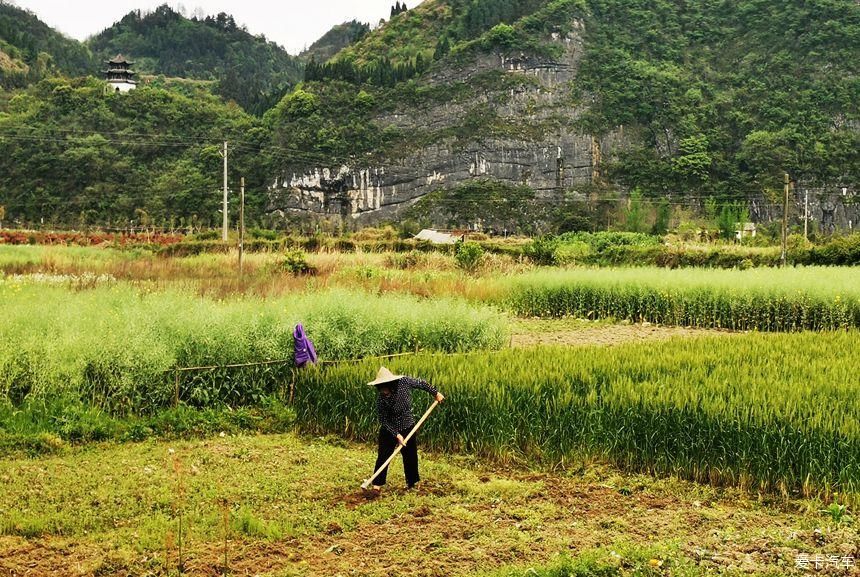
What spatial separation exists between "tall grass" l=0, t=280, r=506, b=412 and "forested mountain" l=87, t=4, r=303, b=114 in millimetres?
135433

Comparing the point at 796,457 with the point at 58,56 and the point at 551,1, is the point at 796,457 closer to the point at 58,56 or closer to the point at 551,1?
the point at 551,1

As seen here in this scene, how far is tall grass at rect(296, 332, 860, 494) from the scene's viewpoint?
7.57 metres

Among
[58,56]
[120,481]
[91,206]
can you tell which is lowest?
[120,481]

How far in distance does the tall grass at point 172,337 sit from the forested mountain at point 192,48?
13543cm

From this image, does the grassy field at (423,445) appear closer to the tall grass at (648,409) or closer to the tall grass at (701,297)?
the tall grass at (648,409)

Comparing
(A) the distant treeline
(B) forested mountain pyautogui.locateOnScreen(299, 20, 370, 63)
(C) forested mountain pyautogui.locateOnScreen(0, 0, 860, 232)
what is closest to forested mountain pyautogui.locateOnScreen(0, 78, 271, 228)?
(C) forested mountain pyautogui.locateOnScreen(0, 0, 860, 232)

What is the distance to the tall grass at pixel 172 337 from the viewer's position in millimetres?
10398

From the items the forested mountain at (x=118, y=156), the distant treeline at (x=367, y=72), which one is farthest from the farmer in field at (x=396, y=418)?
the distant treeline at (x=367, y=72)

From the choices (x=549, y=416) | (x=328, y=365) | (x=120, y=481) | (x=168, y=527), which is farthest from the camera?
(x=328, y=365)

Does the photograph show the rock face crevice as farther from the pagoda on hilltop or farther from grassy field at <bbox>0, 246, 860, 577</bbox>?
grassy field at <bbox>0, 246, 860, 577</bbox>

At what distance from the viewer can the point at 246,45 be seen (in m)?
159

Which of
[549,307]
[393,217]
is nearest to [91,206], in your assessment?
[393,217]

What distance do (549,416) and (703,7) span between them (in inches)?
4220

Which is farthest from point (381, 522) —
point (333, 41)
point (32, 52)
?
point (333, 41)
